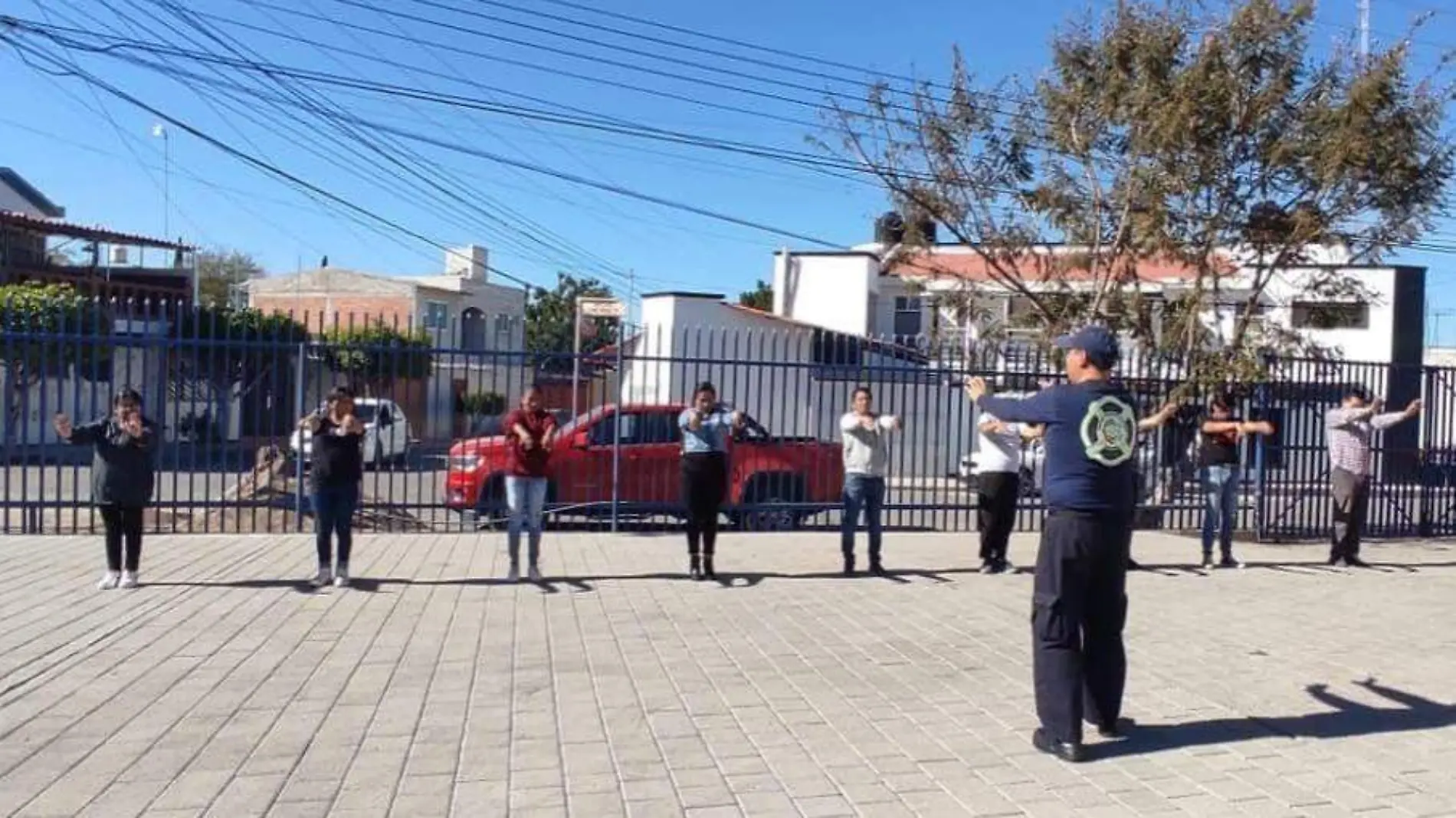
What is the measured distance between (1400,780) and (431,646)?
17.0 feet

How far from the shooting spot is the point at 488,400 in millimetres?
15609

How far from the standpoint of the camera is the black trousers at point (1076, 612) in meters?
5.51

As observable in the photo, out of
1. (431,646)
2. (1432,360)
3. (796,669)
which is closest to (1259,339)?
(796,669)

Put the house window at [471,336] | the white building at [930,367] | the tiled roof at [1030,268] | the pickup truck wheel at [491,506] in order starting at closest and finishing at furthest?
the pickup truck wheel at [491,506]
the white building at [930,367]
the tiled roof at [1030,268]
the house window at [471,336]

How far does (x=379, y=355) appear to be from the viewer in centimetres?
1271

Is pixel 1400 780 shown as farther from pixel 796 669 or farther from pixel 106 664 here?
pixel 106 664

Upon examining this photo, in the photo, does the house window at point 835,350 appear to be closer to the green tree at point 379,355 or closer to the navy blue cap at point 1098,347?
the green tree at point 379,355

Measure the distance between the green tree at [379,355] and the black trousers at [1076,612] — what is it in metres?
8.16

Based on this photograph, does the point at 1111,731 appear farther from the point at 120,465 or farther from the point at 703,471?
the point at 120,465

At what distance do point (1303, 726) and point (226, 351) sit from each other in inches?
386

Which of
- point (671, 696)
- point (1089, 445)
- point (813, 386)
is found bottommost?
point (671, 696)

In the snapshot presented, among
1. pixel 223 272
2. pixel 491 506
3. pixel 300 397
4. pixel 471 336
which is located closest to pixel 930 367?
pixel 491 506

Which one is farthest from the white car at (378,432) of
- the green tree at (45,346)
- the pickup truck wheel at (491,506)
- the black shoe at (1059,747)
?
the black shoe at (1059,747)

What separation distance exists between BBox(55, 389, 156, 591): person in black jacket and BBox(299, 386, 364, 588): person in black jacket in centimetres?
118
